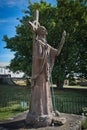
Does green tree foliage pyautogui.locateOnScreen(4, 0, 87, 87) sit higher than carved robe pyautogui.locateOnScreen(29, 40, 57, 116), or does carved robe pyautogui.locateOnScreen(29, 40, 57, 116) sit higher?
green tree foliage pyautogui.locateOnScreen(4, 0, 87, 87)

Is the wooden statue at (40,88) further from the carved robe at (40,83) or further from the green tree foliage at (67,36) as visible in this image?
the green tree foliage at (67,36)

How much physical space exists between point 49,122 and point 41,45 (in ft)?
9.17

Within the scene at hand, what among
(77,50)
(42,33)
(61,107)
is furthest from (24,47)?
(42,33)

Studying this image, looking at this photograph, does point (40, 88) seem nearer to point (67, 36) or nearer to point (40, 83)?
point (40, 83)

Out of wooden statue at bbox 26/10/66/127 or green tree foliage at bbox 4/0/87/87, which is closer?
wooden statue at bbox 26/10/66/127

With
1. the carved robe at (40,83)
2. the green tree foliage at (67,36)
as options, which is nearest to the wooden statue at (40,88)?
the carved robe at (40,83)

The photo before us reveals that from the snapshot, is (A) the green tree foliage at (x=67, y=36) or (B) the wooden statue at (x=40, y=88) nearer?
(B) the wooden statue at (x=40, y=88)

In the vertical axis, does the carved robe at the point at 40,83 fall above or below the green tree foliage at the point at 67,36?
below

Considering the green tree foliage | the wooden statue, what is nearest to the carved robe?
the wooden statue

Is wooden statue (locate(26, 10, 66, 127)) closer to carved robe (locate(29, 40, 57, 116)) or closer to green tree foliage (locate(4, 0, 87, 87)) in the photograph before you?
carved robe (locate(29, 40, 57, 116))

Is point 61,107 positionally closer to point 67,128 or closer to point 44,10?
point 67,128

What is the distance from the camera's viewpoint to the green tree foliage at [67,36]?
998 inches

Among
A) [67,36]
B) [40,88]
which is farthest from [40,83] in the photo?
[67,36]

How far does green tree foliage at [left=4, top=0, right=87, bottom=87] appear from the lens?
2534 cm
